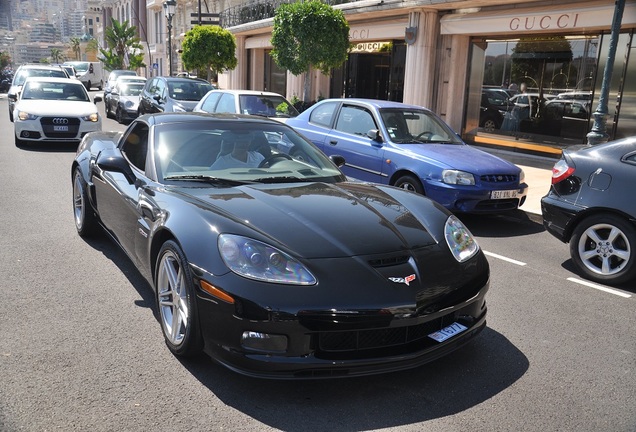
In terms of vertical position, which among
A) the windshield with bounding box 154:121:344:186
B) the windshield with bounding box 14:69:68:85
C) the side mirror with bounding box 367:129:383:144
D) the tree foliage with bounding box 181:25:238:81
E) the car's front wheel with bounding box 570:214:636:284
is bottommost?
the car's front wheel with bounding box 570:214:636:284

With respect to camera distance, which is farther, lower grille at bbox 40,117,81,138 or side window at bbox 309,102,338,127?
lower grille at bbox 40,117,81,138

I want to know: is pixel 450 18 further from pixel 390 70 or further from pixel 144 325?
pixel 144 325

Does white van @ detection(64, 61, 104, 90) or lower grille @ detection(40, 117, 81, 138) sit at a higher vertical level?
white van @ detection(64, 61, 104, 90)

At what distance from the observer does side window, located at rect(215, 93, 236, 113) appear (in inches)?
494

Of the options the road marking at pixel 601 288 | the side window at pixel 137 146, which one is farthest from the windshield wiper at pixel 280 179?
the road marking at pixel 601 288

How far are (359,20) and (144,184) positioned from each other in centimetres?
1770

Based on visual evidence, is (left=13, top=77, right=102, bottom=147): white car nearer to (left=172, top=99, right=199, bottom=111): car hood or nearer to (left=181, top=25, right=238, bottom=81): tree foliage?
(left=172, top=99, right=199, bottom=111): car hood

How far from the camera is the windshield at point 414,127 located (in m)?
8.40

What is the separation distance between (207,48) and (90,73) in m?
29.2

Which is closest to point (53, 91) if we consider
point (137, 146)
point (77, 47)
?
point (137, 146)

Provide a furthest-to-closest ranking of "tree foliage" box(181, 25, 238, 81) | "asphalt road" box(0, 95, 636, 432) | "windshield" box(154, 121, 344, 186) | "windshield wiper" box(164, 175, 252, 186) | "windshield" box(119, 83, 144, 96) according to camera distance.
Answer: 1. "tree foliage" box(181, 25, 238, 81)
2. "windshield" box(119, 83, 144, 96)
3. "windshield" box(154, 121, 344, 186)
4. "windshield wiper" box(164, 175, 252, 186)
5. "asphalt road" box(0, 95, 636, 432)

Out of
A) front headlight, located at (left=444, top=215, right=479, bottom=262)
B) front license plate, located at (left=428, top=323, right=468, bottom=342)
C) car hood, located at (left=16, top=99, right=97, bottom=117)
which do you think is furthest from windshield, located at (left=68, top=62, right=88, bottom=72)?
front license plate, located at (left=428, top=323, right=468, bottom=342)

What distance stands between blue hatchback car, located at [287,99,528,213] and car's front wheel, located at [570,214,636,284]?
5.86 feet

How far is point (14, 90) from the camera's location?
61.7 feet
